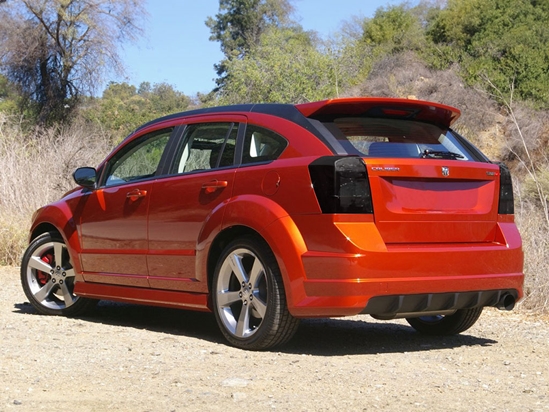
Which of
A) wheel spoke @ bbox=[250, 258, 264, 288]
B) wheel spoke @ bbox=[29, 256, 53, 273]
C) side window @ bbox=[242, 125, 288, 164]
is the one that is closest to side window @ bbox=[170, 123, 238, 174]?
side window @ bbox=[242, 125, 288, 164]

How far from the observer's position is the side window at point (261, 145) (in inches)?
248

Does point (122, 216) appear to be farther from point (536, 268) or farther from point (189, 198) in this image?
point (536, 268)

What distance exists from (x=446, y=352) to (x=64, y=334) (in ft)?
9.32

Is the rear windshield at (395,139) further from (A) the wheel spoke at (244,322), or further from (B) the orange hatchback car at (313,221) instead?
(A) the wheel spoke at (244,322)

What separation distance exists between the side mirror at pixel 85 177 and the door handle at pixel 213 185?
5.13 feet

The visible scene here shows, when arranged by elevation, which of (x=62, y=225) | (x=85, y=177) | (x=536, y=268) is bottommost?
(x=536, y=268)

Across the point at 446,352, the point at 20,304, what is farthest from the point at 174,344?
the point at 20,304

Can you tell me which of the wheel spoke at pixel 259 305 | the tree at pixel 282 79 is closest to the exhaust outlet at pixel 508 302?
the wheel spoke at pixel 259 305

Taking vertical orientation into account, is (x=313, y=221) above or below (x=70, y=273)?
above

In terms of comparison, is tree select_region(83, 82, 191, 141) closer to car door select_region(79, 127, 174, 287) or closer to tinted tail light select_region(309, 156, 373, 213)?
car door select_region(79, 127, 174, 287)

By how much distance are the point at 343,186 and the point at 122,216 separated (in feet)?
7.82

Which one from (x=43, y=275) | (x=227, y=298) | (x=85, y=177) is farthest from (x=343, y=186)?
(x=43, y=275)

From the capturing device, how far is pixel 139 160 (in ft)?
25.5

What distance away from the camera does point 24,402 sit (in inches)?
187
